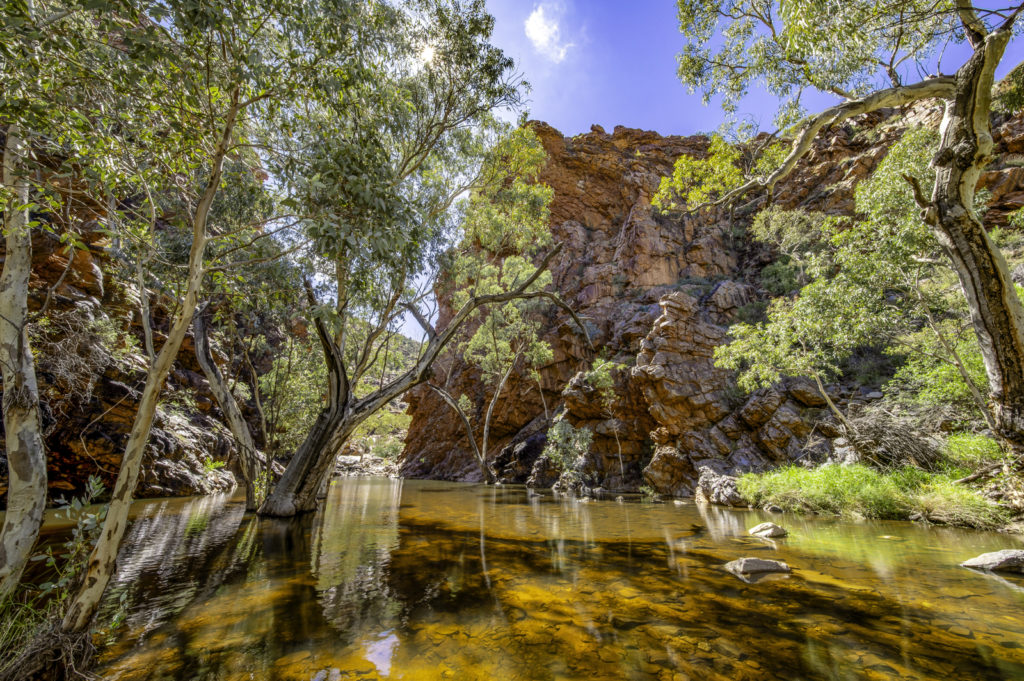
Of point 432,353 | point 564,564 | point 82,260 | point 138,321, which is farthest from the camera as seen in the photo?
point 138,321

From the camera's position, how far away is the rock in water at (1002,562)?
5.09 m

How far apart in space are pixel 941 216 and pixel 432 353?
33.5 feet

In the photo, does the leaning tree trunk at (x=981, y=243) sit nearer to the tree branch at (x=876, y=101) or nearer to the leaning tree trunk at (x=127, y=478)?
the tree branch at (x=876, y=101)

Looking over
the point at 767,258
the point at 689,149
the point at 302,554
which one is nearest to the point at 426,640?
the point at 302,554

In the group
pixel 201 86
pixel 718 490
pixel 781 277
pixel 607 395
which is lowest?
pixel 718 490

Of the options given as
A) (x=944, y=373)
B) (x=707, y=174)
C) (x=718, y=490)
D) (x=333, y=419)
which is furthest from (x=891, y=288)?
(x=333, y=419)

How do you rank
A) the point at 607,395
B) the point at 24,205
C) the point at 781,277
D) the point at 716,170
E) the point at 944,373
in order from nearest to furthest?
the point at 24,205 < the point at 716,170 < the point at 944,373 < the point at 607,395 < the point at 781,277

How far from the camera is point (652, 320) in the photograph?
28734 millimetres

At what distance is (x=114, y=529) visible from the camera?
10.1 feet

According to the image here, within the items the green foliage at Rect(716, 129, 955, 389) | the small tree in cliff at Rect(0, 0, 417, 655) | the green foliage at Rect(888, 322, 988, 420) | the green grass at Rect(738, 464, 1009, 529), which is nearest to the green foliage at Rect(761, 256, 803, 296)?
the green foliage at Rect(888, 322, 988, 420)

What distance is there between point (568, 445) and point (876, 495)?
50.9ft

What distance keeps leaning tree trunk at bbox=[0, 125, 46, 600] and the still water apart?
1026 millimetres

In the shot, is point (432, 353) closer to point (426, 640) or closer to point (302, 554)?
point (302, 554)

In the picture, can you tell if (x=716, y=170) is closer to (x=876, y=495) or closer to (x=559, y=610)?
(x=876, y=495)
